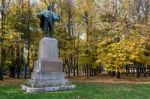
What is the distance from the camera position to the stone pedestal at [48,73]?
16.3 meters

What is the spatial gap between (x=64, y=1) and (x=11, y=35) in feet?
33.3

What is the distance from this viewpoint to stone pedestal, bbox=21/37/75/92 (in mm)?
16344

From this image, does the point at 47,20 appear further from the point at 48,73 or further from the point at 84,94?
the point at 84,94

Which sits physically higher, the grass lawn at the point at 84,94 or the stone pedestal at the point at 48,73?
the stone pedestal at the point at 48,73

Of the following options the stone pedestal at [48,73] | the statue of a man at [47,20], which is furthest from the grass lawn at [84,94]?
the statue of a man at [47,20]

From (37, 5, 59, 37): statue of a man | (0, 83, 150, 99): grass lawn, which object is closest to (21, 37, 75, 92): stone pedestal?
(37, 5, 59, 37): statue of a man

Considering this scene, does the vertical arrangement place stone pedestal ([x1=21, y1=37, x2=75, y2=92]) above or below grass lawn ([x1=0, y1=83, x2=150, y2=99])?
above

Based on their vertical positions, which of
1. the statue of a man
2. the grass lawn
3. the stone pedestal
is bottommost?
the grass lawn

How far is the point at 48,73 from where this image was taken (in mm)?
17062

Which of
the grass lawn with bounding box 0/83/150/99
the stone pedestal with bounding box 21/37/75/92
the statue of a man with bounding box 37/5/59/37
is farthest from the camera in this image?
the statue of a man with bounding box 37/5/59/37

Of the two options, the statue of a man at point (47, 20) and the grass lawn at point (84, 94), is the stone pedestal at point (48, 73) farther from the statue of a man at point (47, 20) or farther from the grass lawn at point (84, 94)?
the grass lawn at point (84, 94)

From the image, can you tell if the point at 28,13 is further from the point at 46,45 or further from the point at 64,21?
the point at 46,45

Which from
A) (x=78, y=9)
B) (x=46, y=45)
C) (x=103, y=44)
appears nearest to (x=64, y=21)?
(x=78, y=9)

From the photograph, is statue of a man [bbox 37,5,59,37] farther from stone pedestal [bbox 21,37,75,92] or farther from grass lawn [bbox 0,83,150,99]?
grass lawn [bbox 0,83,150,99]
